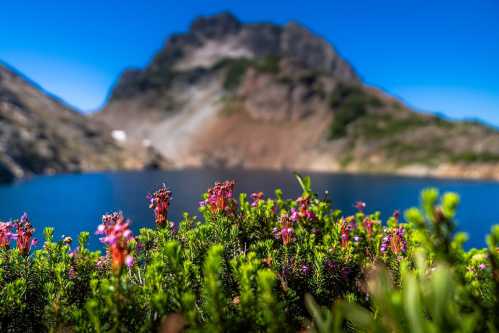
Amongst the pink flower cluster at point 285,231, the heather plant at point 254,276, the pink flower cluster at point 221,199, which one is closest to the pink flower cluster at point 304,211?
the heather plant at point 254,276

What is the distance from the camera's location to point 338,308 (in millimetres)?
3975

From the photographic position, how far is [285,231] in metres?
8.03

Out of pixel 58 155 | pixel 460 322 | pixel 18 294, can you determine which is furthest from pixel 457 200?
pixel 58 155

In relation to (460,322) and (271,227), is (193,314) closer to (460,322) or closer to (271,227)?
(460,322)

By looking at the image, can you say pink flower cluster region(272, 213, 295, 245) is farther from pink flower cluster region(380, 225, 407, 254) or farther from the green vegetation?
the green vegetation

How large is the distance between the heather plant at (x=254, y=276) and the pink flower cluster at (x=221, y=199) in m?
0.02

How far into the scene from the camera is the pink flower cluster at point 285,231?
8.03 meters

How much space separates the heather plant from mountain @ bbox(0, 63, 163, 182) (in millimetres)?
106353

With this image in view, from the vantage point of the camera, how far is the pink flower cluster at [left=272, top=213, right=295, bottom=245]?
8031mm

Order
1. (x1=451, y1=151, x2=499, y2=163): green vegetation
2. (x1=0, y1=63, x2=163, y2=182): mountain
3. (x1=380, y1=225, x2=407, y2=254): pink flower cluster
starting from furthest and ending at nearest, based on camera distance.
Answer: (x1=451, y1=151, x2=499, y2=163): green vegetation → (x1=0, y1=63, x2=163, y2=182): mountain → (x1=380, y1=225, x2=407, y2=254): pink flower cluster

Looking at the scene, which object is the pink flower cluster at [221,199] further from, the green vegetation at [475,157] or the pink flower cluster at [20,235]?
the green vegetation at [475,157]

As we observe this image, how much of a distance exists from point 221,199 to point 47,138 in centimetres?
15782

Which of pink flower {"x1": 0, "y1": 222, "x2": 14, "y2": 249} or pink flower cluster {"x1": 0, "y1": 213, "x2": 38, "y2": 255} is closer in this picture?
pink flower cluster {"x1": 0, "y1": 213, "x2": 38, "y2": 255}

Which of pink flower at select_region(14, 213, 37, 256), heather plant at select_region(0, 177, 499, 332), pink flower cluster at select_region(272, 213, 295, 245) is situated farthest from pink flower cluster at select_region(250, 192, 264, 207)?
pink flower at select_region(14, 213, 37, 256)
